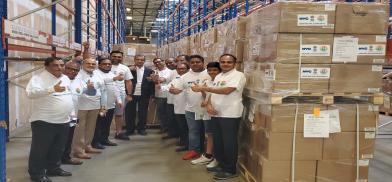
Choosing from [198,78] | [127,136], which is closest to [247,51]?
[198,78]

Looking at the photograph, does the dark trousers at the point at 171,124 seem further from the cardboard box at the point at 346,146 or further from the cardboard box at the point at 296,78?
the cardboard box at the point at 346,146

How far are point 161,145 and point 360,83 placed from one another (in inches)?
158

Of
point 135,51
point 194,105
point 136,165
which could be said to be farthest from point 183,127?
point 135,51

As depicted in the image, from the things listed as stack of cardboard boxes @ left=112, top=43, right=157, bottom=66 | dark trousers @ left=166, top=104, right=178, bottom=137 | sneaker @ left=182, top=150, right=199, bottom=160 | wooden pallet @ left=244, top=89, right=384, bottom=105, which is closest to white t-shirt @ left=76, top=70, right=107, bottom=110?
sneaker @ left=182, top=150, right=199, bottom=160

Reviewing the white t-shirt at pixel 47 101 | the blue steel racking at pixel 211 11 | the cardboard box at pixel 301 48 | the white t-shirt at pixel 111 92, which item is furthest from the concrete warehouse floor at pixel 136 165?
the blue steel racking at pixel 211 11

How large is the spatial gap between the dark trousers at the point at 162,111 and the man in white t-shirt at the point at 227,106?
9.90 feet

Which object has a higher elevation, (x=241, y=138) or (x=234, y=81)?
(x=234, y=81)

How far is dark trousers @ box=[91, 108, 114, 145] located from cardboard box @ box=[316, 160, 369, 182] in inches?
153

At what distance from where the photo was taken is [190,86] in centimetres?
614

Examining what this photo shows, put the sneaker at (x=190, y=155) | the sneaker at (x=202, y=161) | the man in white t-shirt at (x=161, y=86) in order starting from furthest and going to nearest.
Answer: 1. the man in white t-shirt at (x=161, y=86)
2. the sneaker at (x=190, y=155)
3. the sneaker at (x=202, y=161)

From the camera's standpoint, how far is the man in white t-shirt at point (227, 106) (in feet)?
16.0

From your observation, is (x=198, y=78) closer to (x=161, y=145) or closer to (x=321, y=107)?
(x=161, y=145)

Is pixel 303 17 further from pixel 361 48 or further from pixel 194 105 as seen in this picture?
pixel 194 105

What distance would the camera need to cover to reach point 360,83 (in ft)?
14.1
